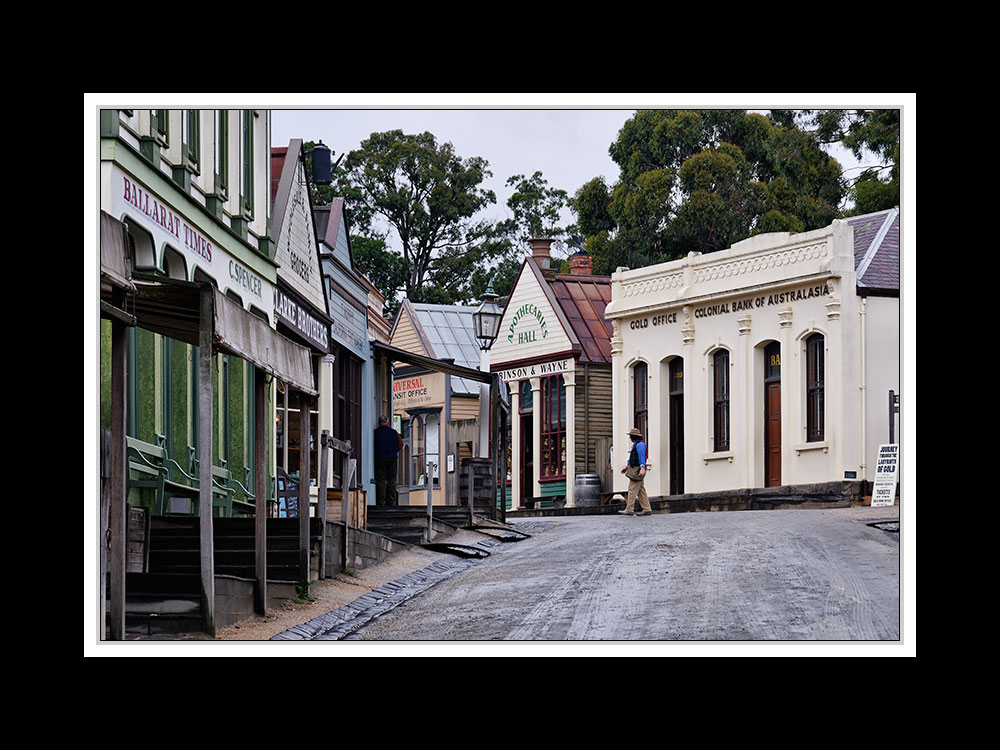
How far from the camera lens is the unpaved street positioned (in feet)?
43.6

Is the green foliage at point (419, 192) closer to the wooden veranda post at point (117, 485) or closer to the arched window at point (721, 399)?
the wooden veranda post at point (117, 485)

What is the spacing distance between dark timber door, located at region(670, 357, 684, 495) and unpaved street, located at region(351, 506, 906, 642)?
9991 mm

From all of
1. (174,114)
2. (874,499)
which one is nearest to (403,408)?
(874,499)

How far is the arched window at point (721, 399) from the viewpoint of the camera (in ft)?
100

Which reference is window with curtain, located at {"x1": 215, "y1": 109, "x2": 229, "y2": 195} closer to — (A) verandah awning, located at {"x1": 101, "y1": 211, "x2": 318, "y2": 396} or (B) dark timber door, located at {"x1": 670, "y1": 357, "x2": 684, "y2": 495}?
(A) verandah awning, located at {"x1": 101, "y1": 211, "x2": 318, "y2": 396}

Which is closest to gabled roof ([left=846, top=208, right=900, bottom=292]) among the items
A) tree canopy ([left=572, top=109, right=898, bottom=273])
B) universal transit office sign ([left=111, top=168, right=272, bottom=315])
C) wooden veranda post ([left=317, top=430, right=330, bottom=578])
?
tree canopy ([left=572, top=109, right=898, bottom=273])

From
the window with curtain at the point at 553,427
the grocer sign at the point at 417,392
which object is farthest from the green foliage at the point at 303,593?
the window with curtain at the point at 553,427

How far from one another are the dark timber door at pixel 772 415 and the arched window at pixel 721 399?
3.27 feet

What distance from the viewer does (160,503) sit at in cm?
1648

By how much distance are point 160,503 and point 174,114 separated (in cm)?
337

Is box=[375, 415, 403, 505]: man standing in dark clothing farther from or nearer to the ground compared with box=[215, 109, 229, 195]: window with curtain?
nearer to the ground

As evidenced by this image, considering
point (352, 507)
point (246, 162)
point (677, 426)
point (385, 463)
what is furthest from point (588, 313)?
point (246, 162)

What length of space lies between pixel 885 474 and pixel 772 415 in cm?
806

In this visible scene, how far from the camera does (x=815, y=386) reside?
28.9 meters
